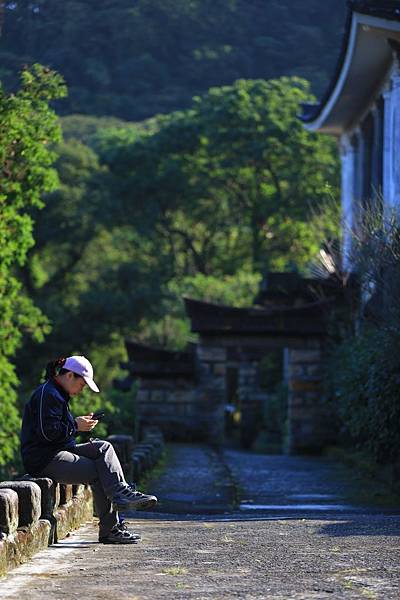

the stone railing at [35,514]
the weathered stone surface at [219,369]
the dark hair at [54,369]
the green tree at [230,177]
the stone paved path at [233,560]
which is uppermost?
the green tree at [230,177]

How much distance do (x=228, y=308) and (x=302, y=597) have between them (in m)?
16.9

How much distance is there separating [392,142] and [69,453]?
11322 mm

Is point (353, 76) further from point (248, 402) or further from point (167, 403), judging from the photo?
point (248, 402)

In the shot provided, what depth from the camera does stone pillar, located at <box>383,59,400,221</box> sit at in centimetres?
1829

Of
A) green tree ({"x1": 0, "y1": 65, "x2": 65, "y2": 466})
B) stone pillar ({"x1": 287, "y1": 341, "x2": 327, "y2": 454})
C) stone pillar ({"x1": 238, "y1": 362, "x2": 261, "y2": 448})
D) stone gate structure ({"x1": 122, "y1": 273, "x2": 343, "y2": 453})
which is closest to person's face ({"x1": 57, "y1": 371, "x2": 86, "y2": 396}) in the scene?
green tree ({"x1": 0, "y1": 65, "x2": 65, "y2": 466})

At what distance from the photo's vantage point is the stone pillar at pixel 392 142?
18.3 m

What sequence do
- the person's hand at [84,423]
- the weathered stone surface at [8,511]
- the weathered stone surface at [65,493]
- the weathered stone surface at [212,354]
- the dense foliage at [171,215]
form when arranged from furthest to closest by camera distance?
1. the dense foliage at [171,215]
2. the weathered stone surface at [212,354]
3. the weathered stone surface at [65,493]
4. the person's hand at [84,423]
5. the weathered stone surface at [8,511]

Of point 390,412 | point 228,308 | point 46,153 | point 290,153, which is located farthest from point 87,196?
point 390,412

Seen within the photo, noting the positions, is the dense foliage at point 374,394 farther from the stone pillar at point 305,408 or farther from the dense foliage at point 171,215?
the dense foliage at point 171,215

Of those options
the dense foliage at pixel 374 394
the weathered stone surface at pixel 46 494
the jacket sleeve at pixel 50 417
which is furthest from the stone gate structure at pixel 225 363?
the weathered stone surface at pixel 46 494

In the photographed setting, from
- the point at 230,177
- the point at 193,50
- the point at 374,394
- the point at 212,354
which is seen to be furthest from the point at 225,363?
the point at 193,50

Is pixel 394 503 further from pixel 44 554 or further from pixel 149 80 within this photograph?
pixel 149 80

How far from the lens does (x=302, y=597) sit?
601 centimetres

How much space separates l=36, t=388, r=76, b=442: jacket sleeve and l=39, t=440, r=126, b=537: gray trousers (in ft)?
0.59
